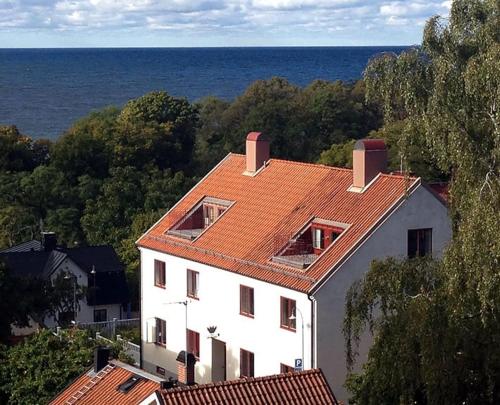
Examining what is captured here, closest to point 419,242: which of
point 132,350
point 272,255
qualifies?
point 272,255

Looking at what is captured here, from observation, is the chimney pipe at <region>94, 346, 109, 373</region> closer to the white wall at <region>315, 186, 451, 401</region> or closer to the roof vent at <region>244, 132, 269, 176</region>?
the white wall at <region>315, 186, 451, 401</region>

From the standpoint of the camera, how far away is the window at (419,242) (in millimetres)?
35562

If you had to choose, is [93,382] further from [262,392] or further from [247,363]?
[247,363]

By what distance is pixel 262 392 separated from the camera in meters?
25.2

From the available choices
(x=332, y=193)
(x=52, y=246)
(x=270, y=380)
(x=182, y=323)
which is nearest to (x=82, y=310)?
(x=52, y=246)

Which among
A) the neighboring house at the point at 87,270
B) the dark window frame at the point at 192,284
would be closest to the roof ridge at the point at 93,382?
the dark window frame at the point at 192,284

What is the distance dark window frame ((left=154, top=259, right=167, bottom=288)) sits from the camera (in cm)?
4103

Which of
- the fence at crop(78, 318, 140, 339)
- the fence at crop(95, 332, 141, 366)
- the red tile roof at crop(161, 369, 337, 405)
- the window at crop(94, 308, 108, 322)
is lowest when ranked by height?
the window at crop(94, 308, 108, 322)

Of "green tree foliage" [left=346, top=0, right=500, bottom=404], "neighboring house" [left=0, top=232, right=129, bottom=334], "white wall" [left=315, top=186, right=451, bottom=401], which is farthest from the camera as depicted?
"neighboring house" [left=0, top=232, right=129, bottom=334]

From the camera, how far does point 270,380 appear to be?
84.1 ft

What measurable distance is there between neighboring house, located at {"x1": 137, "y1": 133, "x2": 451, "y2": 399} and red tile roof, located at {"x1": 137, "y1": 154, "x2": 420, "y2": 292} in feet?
0.15

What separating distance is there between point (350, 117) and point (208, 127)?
477 inches

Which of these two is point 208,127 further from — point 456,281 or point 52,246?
point 456,281

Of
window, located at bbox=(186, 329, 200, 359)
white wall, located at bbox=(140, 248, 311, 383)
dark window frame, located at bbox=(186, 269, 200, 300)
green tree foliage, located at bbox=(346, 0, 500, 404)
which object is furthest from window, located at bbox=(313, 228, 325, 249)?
green tree foliage, located at bbox=(346, 0, 500, 404)
